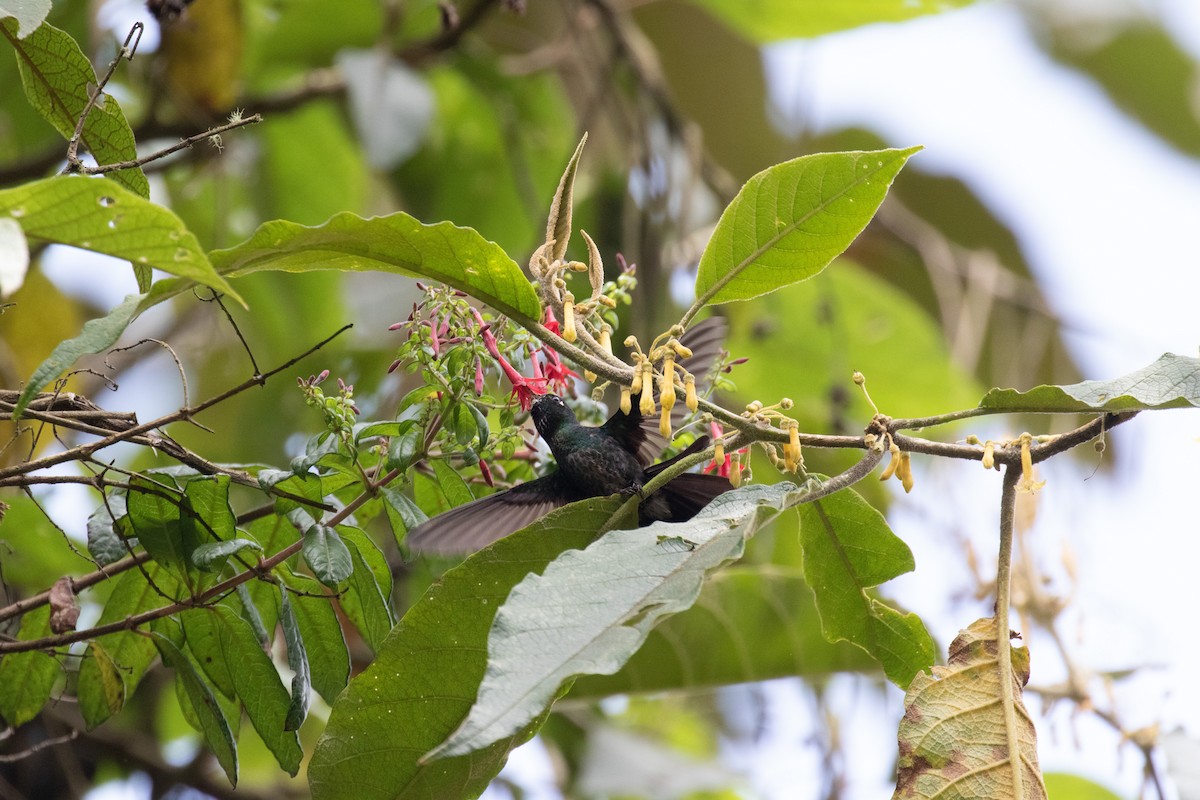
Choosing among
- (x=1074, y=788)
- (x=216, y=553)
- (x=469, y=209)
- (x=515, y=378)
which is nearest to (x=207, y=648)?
(x=216, y=553)

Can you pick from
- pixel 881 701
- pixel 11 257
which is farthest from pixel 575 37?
pixel 11 257

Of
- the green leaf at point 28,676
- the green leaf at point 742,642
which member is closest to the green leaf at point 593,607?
the green leaf at point 28,676

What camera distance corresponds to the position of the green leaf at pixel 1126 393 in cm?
96

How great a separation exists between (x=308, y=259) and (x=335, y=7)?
199 cm

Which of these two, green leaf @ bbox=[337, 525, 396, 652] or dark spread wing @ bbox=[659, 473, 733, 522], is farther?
dark spread wing @ bbox=[659, 473, 733, 522]

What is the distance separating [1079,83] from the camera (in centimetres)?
442

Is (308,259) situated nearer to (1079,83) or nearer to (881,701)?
(881,701)

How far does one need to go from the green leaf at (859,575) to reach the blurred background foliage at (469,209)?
705 millimetres

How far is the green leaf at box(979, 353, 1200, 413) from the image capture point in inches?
37.9

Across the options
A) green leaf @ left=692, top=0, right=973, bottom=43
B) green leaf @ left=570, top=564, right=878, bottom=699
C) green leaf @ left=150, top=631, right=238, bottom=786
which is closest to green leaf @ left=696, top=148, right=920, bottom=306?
green leaf @ left=150, top=631, right=238, bottom=786

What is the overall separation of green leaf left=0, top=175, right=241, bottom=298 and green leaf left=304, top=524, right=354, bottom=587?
0.26 metres

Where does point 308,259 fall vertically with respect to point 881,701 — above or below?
above

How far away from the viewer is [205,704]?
1091 mm

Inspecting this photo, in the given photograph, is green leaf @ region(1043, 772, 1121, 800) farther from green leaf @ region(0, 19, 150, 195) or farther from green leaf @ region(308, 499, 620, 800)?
green leaf @ region(0, 19, 150, 195)
